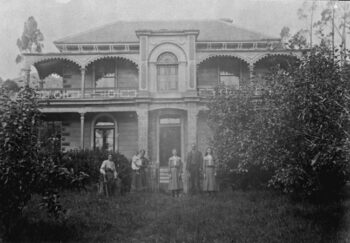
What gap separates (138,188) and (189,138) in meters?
5.43

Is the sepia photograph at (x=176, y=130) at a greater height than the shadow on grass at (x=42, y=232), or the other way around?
the sepia photograph at (x=176, y=130)

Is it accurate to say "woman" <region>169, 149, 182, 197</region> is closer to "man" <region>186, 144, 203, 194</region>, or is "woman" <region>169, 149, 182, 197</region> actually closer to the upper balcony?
"man" <region>186, 144, 203, 194</region>

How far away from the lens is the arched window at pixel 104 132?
21859 mm

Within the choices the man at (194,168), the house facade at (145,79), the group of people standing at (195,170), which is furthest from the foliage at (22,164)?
the house facade at (145,79)

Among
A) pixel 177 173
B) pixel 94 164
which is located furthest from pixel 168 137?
pixel 177 173

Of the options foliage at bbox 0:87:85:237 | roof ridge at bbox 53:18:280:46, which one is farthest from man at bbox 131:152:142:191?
Result: roof ridge at bbox 53:18:280:46

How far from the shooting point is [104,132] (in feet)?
72.1

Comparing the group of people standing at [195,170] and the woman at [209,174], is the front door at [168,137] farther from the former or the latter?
the woman at [209,174]

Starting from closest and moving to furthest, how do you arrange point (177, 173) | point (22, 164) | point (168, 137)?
point (22, 164), point (177, 173), point (168, 137)

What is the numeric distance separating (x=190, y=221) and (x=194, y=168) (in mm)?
4706

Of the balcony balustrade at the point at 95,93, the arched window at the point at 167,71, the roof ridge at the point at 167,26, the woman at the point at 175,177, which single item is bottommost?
the woman at the point at 175,177

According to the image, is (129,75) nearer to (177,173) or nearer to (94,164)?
(94,164)

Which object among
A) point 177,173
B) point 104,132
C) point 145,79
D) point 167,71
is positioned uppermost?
point 167,71

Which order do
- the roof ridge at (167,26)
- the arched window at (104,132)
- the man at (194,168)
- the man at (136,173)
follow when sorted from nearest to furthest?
1. the man at (194,168)
2. the man at (136,173)
3. the arched window at (104,132)
4. the roof ridge at (167,26)
